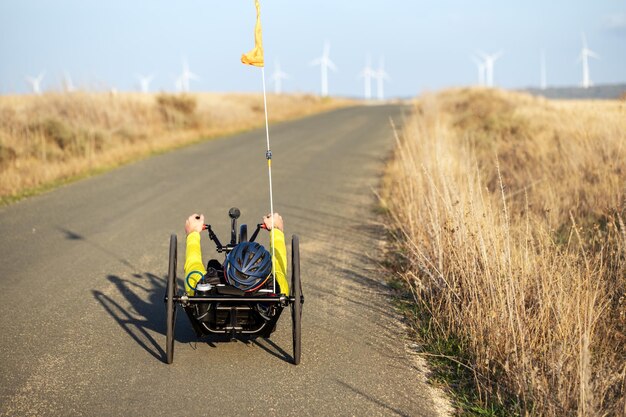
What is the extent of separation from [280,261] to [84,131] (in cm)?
1467

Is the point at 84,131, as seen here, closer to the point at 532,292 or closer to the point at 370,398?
the point at 532,292

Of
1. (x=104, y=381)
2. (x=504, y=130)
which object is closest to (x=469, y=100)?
(x=504, y=130)

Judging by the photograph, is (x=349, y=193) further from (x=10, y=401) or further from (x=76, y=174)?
(x=10, y=401)

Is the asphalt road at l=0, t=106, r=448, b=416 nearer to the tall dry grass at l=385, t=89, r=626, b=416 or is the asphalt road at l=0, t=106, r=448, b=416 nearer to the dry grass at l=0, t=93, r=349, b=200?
the tall dry grass at l=385, t=89, r=626, b=416

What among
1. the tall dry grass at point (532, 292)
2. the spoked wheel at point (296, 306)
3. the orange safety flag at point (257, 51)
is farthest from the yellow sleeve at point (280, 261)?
the orange safety flag at point (257, 51)

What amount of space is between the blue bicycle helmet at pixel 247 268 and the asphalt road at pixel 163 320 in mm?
647

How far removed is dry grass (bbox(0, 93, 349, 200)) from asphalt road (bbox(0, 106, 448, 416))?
2.72 m

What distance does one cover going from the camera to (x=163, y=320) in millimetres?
6094

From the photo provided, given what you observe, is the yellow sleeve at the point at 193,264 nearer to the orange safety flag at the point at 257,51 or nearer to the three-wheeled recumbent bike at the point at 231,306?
the three-wheeled recumbent bike at the point at 231,306

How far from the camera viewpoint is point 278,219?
17.9ft

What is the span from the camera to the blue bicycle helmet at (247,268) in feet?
15.9

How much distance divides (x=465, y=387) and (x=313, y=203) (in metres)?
7.15

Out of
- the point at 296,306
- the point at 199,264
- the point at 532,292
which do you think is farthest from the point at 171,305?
the point at 532,292

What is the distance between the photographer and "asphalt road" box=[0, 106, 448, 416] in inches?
178
